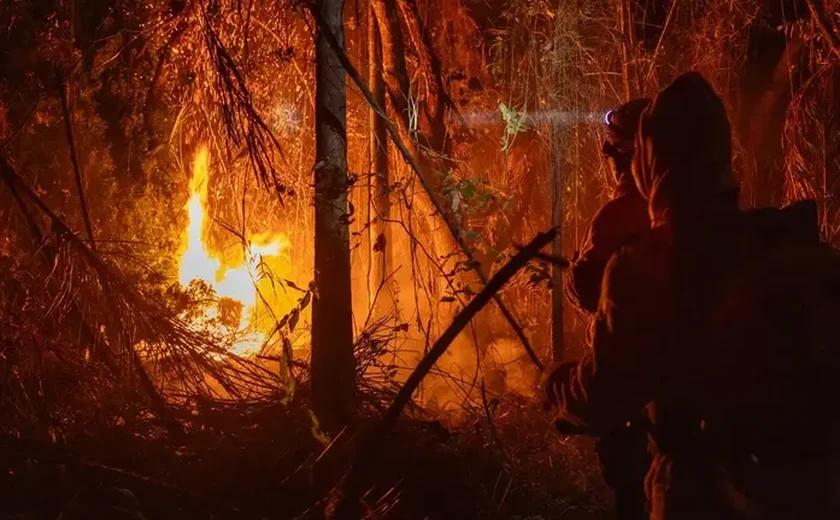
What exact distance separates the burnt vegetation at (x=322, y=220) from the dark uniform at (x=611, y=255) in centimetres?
23

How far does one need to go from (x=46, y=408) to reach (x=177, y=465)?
101cm

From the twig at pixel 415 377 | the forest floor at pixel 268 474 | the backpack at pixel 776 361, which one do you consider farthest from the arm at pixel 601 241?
the forest floor at pixel 268 474

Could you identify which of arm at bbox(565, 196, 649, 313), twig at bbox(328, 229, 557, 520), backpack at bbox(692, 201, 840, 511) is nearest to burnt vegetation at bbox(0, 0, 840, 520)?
twig at bbox(328, 229, 557, 520)

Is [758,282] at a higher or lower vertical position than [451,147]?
lower

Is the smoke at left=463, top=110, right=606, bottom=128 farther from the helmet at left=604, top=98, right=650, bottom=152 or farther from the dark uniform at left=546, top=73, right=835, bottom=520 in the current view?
the dark uniform at left=546, top=73, right=835, bottom=520

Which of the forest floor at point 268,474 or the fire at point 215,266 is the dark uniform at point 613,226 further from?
the fire at point 215,266

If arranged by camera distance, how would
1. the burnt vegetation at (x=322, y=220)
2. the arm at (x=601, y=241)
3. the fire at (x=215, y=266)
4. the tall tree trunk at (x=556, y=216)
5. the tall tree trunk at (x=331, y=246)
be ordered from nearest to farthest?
the arm at (x=601, y=241), the burnt vegetation at (x=322, y=220), the tall tree trunk at (x=331, y=246), the tall tree trunk at (x=556, y=216), the fire at (x=215, y=266)

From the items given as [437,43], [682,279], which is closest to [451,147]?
[437,43]

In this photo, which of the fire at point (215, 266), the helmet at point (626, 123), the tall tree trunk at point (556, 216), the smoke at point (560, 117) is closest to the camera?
the helmet at point (626, 123)

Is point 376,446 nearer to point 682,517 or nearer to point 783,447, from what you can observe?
point 682,517

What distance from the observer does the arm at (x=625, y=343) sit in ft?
7.57

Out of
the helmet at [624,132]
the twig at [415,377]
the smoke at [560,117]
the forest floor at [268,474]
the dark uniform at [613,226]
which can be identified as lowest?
the forest floor at [268,474]

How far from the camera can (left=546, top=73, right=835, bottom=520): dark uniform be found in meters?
2.20

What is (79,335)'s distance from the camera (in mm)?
5492
